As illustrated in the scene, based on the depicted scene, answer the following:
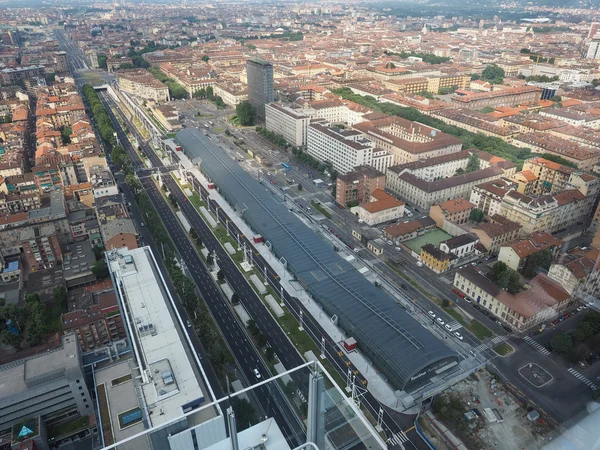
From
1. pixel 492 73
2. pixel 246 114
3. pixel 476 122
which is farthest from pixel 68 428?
pixel 492 73

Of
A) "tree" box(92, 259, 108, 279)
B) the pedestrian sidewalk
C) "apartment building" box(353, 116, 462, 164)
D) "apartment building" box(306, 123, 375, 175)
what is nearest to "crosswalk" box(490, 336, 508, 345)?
the pedestrian sidewalk

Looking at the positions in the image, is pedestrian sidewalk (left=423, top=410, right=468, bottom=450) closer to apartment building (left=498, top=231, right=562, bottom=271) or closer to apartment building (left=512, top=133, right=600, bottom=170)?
apartment building (left=498, top=231, right=562, bottom=271)

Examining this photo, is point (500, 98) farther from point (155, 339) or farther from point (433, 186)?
point (155, 339)

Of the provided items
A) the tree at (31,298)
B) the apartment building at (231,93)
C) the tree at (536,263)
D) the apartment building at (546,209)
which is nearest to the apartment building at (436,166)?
the apartment building at (546,209)

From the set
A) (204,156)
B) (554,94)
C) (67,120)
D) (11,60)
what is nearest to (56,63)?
(11,60)

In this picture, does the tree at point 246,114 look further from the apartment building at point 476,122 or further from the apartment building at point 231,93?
the apartment building at point 476,122

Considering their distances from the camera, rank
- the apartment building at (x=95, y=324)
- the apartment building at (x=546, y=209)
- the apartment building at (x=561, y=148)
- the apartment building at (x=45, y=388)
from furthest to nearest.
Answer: the apartment building at (x=561, y=148), the apartment building at (x=546, y=209), the apartment building at (x=95, y=324), the apartment building at (x=45, y=388)

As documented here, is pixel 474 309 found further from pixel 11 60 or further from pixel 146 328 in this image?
pixel 11 60
